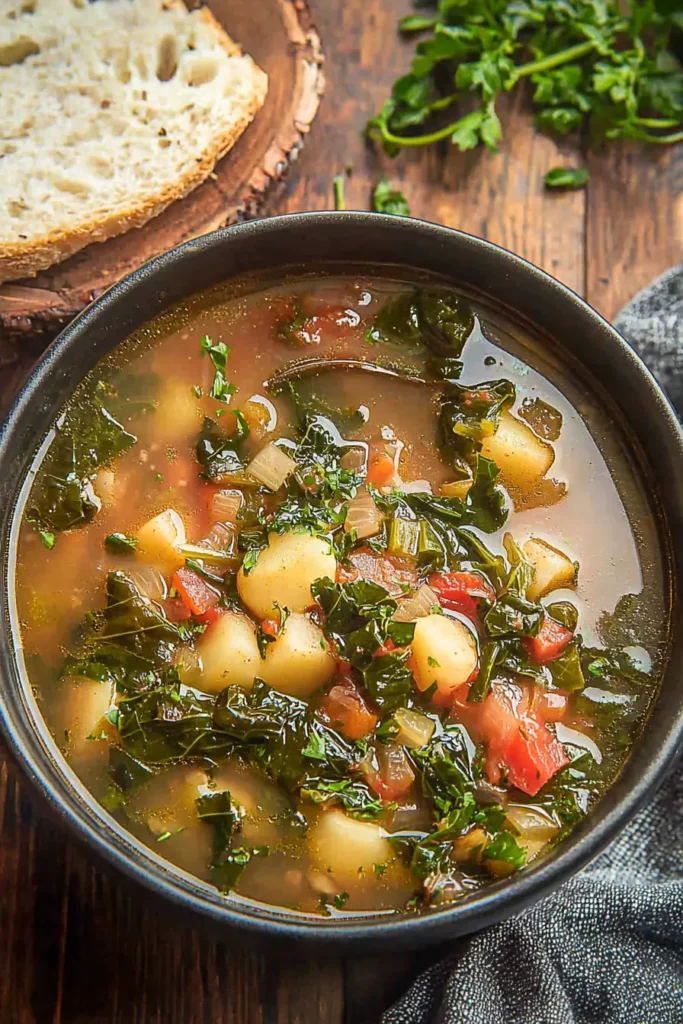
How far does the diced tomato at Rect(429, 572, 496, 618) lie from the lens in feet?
9.98

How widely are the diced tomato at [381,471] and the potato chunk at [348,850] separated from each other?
3.17ft

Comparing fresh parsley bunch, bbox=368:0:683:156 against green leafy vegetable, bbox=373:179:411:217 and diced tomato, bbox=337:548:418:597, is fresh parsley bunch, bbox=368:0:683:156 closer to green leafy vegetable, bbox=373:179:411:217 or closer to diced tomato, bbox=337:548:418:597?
green leafy vegetable, bbox=373:179:411:217

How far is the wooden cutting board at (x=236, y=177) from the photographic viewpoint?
3.62m

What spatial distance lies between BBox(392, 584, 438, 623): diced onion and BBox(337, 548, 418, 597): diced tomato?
0.03 metres

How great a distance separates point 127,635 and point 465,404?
1.19 m

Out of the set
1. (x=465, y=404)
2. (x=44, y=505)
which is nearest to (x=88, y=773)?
(x=44, y=505)

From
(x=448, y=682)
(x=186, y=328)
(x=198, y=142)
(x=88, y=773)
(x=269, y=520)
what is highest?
(x=198, y=142)

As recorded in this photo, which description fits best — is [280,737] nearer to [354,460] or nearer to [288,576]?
[288,576]

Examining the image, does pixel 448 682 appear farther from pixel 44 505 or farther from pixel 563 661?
pixel 44 505

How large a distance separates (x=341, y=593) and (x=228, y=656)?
14.0 inches

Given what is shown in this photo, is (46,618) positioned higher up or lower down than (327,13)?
lower down

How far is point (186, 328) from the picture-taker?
323 cm

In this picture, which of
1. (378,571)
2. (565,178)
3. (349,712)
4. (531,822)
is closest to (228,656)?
(349,712)

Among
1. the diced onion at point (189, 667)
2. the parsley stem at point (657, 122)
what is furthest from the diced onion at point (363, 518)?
the parsley stem at point (657, 122)
